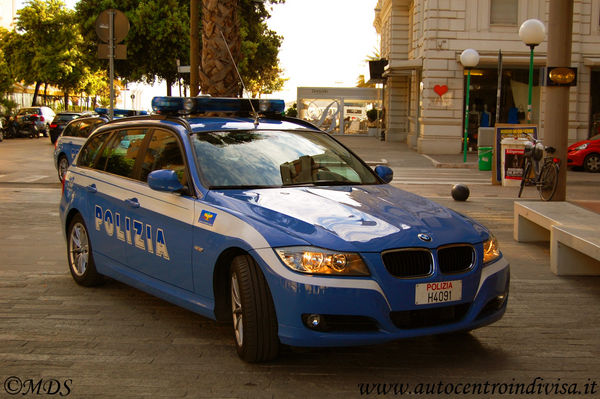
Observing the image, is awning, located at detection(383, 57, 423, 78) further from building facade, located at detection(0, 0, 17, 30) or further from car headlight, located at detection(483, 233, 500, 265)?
building facade, located at detection(0, 0, 17, 30)

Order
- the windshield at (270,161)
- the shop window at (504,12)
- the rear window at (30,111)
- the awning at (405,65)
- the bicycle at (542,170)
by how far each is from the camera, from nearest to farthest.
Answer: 1. the windshield at (270,161)
2. the bicycle at (542,170)
3. the shop window at (504,12)
4. the awning at (405,65)
5. the rear window at (30,111)

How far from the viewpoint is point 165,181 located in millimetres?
5328

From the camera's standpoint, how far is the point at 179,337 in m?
5.37

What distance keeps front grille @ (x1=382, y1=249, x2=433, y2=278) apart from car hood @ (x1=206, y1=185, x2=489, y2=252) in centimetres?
5

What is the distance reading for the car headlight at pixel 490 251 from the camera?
4879mm

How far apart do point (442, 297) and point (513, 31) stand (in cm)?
2842

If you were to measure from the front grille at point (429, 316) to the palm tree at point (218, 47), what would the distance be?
8.92 metres

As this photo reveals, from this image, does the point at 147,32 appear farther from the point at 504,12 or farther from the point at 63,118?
the point at 504,12

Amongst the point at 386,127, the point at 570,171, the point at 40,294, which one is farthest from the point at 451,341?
the point at 386,127

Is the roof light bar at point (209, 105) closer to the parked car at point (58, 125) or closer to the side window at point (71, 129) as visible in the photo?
the side window at point (71, 129)

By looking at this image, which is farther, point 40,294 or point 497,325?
point 40,294

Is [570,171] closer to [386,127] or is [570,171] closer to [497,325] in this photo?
[497,325]

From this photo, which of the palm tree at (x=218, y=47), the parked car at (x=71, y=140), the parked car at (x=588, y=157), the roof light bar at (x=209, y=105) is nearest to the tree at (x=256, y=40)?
the parked car at (x=588, y=157)

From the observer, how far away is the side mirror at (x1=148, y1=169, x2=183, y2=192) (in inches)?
210
